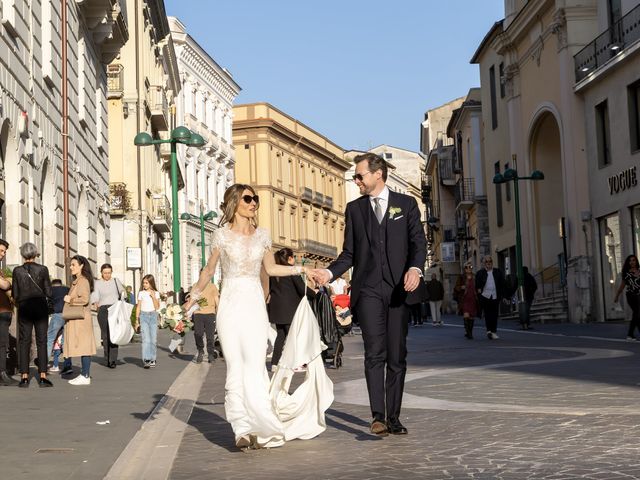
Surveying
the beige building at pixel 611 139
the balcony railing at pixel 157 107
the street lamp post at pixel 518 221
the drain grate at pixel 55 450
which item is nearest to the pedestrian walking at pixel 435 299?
the street lamp post at pixel 518 221

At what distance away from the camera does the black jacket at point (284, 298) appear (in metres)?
16.6

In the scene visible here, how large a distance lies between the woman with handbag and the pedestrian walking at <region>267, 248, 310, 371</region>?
3020 mm

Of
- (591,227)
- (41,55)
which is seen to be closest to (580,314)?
(591,227)

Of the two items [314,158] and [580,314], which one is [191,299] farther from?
[314,158]

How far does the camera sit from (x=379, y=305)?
8938 mm

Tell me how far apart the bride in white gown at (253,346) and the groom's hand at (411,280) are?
80 cm

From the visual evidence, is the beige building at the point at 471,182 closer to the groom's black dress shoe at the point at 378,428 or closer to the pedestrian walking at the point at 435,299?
the pedestrian walking at the point at 435,299

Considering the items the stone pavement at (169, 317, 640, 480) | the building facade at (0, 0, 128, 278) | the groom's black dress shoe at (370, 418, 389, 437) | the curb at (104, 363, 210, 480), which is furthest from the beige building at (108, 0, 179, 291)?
the groom's black dress shoe at (370, 418, 389, 437)

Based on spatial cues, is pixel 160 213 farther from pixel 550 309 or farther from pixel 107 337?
pixel 107 337

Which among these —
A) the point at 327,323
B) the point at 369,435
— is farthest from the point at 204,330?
the point at 369,435

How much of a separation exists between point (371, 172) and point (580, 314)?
89.1 feet

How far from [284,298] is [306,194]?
265 feet

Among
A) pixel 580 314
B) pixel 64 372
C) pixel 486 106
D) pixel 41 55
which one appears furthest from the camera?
pixel 486 106

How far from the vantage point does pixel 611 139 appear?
33.5 metres
